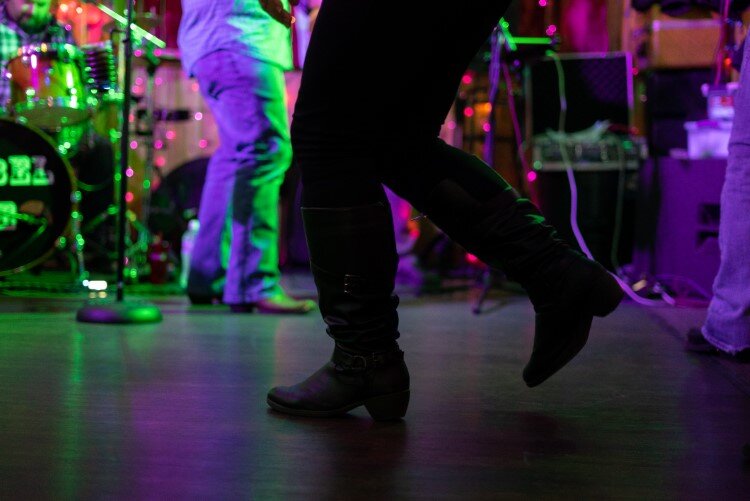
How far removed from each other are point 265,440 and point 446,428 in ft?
0.96

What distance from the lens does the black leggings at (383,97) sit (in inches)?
52.5

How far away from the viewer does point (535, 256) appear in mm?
1495

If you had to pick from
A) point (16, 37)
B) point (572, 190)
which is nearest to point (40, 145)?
point (16, 37)

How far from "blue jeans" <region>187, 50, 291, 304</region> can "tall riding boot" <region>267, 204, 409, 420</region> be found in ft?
5.10

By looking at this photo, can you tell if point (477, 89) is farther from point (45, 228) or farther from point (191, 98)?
point (45, 228)

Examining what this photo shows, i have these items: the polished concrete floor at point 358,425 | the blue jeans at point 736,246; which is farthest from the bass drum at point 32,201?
the blue jeans at point 736,246

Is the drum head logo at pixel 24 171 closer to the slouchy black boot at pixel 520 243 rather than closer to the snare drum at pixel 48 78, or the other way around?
the snare drum at pixel 48 78

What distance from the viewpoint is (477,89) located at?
5.27 metres

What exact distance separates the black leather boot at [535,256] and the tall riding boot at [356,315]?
128 mm

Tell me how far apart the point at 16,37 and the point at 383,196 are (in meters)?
3.48

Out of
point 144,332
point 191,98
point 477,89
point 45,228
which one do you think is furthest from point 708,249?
point 191,98

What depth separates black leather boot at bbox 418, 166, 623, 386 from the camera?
149cm

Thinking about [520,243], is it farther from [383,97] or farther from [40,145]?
[40,145]

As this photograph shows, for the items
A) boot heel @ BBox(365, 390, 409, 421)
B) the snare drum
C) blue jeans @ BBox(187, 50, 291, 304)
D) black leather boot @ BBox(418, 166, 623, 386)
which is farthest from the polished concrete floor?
the snare drum
